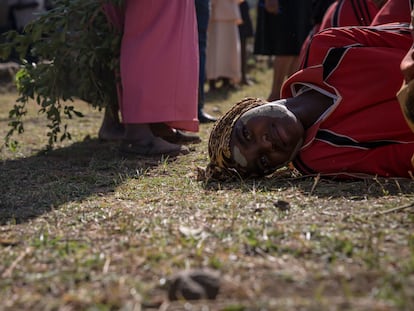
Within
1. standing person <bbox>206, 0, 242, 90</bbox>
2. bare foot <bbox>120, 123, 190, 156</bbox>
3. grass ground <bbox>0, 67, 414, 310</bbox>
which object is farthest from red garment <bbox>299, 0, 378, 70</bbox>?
standing person <bbox>206, 0, 242, 90</bbox>

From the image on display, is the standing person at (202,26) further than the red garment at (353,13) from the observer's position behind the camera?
Yes

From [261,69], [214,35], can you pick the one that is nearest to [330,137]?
[214,35]

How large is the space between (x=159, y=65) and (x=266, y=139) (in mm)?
1022

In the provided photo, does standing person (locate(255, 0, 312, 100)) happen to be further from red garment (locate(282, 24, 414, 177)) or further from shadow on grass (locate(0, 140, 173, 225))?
red garment (locate(282, 24, 414, 177))

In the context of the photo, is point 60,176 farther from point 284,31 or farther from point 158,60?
point 284,31

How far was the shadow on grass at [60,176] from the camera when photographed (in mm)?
2752

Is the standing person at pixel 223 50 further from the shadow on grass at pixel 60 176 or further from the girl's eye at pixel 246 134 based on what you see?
the girl's eye at pixel 246 134

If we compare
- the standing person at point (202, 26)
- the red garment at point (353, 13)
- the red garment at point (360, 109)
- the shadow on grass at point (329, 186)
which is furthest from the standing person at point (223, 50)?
the shadow on grass at point (329, 186)

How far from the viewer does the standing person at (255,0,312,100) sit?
6.15 meters

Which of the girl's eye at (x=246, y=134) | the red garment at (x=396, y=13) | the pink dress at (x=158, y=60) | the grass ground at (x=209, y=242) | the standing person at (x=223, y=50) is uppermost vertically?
the red garment at (x=396, y=13)

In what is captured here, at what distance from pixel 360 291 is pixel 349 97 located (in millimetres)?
1573

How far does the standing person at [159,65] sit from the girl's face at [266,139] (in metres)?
0.84

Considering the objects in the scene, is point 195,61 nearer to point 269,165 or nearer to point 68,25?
point 68,25

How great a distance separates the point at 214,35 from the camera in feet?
28.1
